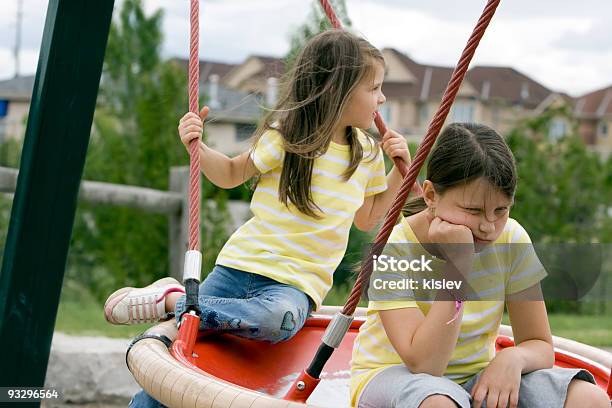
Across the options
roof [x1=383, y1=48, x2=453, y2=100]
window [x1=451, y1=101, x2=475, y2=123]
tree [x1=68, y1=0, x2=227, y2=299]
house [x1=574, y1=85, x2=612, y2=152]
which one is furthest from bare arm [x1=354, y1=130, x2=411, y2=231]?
house [x1=574, y1=85, x2=612, y2=152]

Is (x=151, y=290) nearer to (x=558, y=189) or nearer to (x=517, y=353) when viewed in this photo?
(x=517, y=353)

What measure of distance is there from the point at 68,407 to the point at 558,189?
5978mm

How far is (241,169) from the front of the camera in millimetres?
2213

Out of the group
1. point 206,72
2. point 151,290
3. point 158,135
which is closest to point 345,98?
point 151,290

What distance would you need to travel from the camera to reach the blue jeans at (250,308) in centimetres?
197

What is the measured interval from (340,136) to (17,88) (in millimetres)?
25079

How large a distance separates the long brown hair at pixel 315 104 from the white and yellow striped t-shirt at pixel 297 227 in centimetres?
2

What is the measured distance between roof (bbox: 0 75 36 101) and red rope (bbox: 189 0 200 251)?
20138 mm

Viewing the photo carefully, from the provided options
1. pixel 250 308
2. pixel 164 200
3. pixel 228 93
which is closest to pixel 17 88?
pixel 228 93

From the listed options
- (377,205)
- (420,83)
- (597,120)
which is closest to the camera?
(377,205)

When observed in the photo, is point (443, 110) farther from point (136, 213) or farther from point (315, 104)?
point (136, 213)

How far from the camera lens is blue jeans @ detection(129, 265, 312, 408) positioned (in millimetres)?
1970

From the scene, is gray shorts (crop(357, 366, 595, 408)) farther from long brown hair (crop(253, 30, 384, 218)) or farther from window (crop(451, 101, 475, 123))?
window (crop(451, 101, 475, 123))

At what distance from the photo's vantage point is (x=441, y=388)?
1436 millimetres
